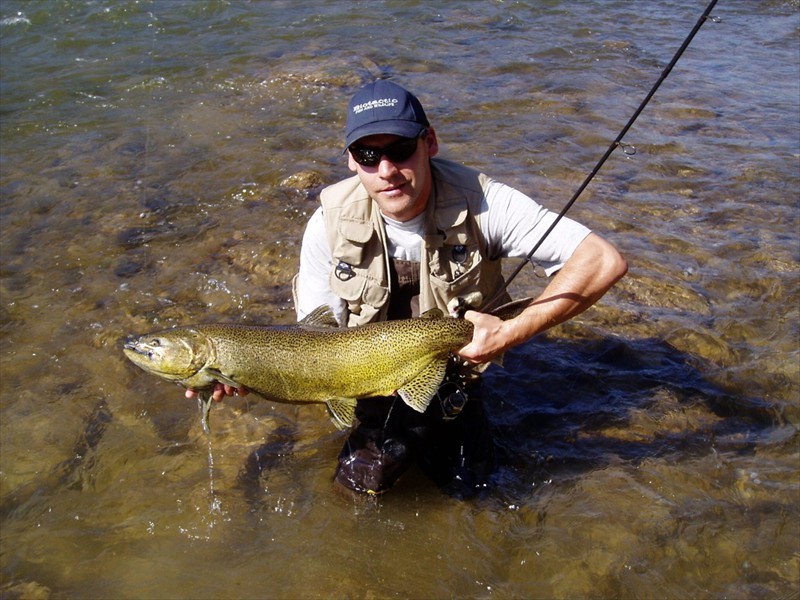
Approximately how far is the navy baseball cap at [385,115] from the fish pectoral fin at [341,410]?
1.21 m

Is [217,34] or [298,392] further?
[217,34]

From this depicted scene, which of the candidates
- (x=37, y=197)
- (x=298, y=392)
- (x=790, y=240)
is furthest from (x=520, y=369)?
(x=37, y=197)

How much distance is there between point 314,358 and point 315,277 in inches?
29.6

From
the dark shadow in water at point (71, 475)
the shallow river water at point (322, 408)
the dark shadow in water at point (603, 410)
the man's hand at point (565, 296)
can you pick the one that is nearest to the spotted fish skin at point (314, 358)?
the man's hand at point (565, 296)

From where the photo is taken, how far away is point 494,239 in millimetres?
3807

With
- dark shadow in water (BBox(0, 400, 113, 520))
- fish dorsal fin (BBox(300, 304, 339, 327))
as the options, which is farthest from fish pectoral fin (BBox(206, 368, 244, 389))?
dark shadow in water (BBox(0, 400, 113, 520))

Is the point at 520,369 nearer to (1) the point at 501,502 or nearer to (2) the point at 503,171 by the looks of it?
(1) the point at 501,502

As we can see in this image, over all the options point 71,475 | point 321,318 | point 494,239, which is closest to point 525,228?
point 494,239

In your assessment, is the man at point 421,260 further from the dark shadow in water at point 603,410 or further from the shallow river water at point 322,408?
the dark shadow in water at point 603,410

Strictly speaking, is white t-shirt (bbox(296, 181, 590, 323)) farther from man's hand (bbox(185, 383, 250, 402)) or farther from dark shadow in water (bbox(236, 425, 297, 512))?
dark shadow in water (bbox(236, 425, 297, 512))

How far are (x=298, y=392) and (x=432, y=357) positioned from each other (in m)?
0.65

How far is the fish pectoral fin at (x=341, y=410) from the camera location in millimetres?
3366

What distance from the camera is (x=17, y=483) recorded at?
14.2 ft

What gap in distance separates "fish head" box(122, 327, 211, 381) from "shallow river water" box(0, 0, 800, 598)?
122 centimetres
